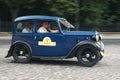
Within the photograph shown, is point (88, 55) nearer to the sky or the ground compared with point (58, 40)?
nearer to the ground

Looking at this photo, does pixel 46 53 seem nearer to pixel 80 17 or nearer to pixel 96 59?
pixel 96 59

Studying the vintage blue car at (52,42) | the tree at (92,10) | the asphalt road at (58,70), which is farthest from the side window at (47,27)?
the tree at (92,10)

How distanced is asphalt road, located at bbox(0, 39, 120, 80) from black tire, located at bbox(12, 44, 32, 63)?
206 millimetres

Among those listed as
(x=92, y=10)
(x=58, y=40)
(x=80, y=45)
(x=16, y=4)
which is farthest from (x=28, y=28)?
(x=92, y=10)

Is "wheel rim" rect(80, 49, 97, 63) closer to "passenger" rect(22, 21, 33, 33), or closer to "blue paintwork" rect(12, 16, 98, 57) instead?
"blue paintwork" rect(12, 16, 98, 57)

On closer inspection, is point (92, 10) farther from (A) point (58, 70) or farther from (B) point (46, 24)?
(A) point (58, 70)

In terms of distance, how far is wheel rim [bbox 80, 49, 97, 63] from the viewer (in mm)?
13411

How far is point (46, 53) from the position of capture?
13.8 metres

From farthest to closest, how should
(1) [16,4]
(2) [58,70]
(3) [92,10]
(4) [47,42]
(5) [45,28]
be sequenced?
(3) [92,10] → (1) [16,4] → (5) [45,28] → (4) [47,42] → (2) [58,70]

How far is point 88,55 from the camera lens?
13.5 meters

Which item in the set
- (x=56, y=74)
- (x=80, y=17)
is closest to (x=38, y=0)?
(x=80, y=17)

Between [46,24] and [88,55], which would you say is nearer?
[88,55]

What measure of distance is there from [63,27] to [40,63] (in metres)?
1.46

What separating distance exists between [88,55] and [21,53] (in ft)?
7.59
